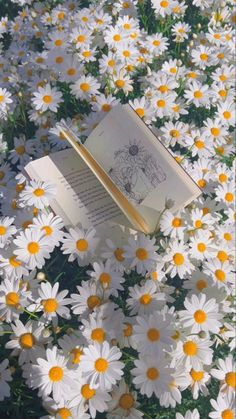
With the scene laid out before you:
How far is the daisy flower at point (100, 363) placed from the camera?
1346 mm

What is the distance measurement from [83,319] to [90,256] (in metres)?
0.28

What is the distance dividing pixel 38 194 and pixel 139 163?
0.43 metres

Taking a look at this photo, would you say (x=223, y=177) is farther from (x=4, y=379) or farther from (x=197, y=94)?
(x=4, y=379)

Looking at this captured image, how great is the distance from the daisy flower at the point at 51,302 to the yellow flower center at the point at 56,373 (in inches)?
6.3

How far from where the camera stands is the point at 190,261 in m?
1.69

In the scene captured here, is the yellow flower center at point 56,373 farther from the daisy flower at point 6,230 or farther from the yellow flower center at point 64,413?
the daisy flower at point 6,230

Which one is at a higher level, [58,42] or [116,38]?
[58,42]

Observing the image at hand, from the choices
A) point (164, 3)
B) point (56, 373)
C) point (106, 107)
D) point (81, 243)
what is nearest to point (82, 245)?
point (81, 243)

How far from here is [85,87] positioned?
88.0 inches

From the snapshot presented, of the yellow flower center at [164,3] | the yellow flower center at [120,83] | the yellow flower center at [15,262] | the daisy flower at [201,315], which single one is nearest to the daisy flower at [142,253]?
the daisy flower at [201,315]

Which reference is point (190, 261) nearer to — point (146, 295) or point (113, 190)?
point (146, 295)

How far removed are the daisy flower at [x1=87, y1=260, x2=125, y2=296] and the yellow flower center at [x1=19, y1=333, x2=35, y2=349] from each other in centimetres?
30

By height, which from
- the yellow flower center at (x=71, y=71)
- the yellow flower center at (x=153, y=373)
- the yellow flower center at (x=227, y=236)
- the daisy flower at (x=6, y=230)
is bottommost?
the yellow flower center at (x=153, y=373)

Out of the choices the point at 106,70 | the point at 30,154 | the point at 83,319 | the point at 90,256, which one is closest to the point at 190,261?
the point at 90,256
